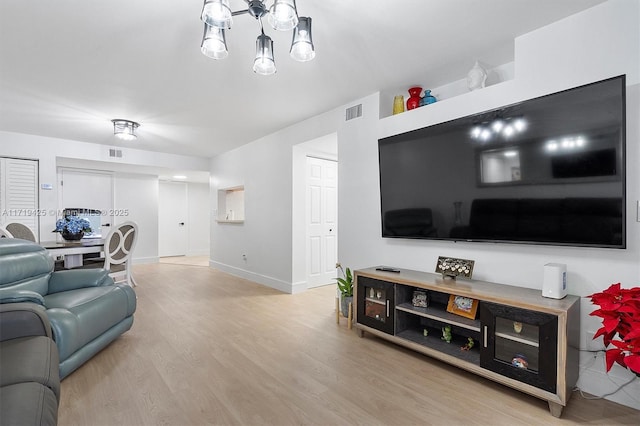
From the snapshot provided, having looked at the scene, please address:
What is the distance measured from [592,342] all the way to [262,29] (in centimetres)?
281

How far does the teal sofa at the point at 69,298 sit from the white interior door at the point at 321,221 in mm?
2541

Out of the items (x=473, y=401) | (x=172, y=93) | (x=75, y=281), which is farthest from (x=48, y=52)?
(x=473, y=401)

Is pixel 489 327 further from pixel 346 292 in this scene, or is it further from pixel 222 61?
pixel 222 61

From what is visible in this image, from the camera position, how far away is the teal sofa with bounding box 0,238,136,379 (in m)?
1.98

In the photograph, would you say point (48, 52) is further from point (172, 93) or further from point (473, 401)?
point (473, 401)

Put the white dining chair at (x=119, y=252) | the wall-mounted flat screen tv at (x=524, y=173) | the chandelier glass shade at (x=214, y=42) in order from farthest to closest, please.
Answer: the white dining chair at (x=119, y=252)
the wall-mounted flat screen tv at (x=524, y=173)
the chandelier glass shade at (x=214, y=42)

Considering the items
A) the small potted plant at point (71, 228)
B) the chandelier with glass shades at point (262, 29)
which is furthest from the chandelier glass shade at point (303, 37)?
the small potted plant at point (71, 228)

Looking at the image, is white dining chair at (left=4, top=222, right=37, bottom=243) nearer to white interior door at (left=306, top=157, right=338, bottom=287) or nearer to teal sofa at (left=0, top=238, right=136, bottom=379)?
teal sofa at (left=0, top=238, right=136, bottom=379)

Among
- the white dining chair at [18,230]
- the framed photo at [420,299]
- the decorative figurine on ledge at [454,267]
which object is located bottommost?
the framed photo at [420,299]

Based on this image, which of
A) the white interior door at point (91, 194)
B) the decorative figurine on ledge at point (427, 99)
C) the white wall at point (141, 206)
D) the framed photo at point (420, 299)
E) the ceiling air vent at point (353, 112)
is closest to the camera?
the framed photo at point (420, 299)

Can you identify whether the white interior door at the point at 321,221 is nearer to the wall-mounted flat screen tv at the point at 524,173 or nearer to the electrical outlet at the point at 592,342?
the wall-mounted flat screen tv at the point at 524,173

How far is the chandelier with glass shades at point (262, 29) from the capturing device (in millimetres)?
1469

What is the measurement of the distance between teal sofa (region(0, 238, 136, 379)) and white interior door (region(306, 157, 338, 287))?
2541 millimetres

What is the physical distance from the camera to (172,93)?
128 inches
